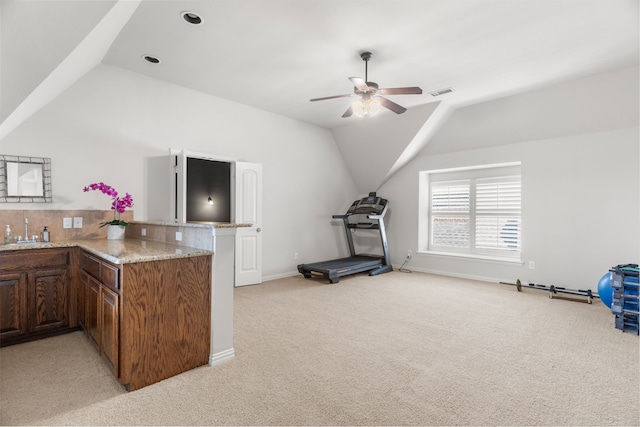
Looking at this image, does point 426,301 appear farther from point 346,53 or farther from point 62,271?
point 62,271

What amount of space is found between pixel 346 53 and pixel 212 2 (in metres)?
1.46

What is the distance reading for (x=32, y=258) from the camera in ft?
9.13

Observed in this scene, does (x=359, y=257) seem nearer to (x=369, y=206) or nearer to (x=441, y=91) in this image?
(x=369, y=206)

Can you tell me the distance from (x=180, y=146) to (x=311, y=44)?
235 cm

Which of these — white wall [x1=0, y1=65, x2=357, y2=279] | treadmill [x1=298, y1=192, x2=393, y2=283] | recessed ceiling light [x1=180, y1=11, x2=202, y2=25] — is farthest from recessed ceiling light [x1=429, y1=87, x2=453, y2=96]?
recessed ceiling light [x1=180, y1=11, x2=202, y2=25]

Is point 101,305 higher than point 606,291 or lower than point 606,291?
higher

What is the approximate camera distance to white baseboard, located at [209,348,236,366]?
7.90 feet

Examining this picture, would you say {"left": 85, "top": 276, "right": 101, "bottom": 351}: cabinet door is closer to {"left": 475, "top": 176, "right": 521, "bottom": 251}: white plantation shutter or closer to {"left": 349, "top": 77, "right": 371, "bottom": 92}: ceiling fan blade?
{"left": 349, "top": 77, "right": 371, "bottom": 92}: ceiling fan blade

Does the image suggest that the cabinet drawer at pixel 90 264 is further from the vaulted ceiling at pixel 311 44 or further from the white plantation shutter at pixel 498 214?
the white plantation shutter at pixel 498 214

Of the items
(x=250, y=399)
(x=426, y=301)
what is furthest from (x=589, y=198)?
(x=250, y=399)

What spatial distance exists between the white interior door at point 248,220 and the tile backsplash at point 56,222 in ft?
5.34

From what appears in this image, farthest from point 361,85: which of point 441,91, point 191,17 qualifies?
point 441,91

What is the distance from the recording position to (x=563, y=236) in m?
4.62

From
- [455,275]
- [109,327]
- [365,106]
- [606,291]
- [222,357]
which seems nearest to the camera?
[109,327]
